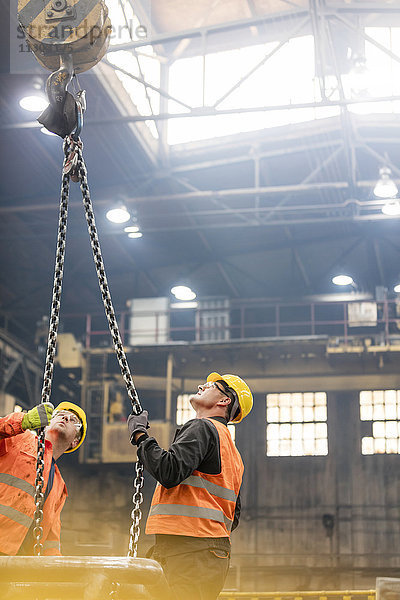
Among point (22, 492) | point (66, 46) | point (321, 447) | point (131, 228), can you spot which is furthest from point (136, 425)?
point (321, 447)

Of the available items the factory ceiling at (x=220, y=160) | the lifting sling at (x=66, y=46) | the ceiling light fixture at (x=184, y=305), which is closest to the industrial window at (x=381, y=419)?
the factory ceiling at (x=220, y=160)

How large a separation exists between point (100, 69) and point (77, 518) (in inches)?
459

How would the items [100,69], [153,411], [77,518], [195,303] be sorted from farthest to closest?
1. [195,303]
2. [153,411]
3. [77,518]
4. [100,69]

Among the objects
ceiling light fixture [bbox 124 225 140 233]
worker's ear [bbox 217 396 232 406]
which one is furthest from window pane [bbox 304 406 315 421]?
worker's ear [bbox 217 396 232 406]

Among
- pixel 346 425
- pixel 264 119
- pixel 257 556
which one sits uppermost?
pixel 264 119

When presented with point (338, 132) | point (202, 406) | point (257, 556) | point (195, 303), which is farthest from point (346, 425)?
point (202, 406)

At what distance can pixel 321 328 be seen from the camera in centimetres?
2386

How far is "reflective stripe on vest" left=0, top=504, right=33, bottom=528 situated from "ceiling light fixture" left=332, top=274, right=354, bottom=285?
1954 centimetres

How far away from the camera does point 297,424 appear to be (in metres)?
20.6

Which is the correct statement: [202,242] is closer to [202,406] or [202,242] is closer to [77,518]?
[77,518]

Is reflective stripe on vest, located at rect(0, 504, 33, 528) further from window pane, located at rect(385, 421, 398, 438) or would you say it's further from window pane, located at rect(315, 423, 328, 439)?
window pane, located at rect(385, 421, 398, 438)

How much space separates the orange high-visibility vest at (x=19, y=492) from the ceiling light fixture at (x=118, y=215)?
13.2 meters

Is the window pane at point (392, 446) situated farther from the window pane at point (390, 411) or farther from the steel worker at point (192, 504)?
the steel worker at point (192, 504)

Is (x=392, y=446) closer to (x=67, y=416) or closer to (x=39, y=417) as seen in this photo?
(x=67, y=416)
